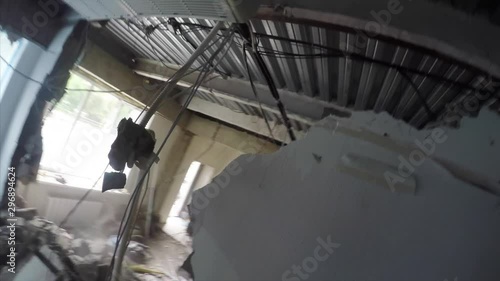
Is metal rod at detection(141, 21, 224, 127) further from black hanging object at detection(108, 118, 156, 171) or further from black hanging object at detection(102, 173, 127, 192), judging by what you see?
black hanging object at detection(102, 173, 127, 192)

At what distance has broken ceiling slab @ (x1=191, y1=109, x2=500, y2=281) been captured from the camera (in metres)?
0.88

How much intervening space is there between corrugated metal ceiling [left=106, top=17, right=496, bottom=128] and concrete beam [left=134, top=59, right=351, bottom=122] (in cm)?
Result: 5

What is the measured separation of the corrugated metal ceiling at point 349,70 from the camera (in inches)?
→ 39.4

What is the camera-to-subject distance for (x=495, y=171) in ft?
2.92

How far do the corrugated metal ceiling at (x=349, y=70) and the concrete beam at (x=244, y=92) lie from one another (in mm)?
46

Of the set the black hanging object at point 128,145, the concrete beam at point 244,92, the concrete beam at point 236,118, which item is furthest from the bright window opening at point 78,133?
the black hanging object at point 128,145

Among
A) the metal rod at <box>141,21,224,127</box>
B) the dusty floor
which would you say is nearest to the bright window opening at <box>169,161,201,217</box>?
the dusty floor

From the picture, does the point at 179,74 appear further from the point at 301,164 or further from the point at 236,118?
the point at 236,118

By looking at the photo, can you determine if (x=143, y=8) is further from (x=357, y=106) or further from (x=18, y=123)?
(x=18, y=123)

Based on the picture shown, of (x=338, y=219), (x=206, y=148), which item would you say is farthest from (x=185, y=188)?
(x=338, y=219)

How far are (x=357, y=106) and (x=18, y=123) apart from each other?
7.54ft

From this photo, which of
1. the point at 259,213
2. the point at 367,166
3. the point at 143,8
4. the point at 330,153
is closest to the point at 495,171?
the point at 367,166

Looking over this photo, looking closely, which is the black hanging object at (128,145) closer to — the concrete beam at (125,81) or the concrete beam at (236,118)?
the concrete beam at (125,81)

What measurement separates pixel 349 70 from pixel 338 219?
707mm
